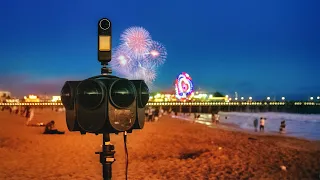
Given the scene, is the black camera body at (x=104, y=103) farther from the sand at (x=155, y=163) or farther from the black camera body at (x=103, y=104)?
the sand at (x=155, y=163)

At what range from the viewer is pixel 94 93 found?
252cm

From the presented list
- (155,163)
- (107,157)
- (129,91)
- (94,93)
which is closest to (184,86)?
(155,163)

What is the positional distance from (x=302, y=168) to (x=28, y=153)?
863 centimetres

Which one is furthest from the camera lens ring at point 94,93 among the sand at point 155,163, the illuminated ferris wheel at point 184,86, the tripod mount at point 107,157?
the illuminated ferris wheel at point 184,86

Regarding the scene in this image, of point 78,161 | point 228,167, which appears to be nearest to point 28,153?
point 78,161

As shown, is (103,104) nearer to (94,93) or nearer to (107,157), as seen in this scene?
(94,93)

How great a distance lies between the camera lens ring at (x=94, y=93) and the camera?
2.53 metres

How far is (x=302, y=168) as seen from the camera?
10102 millimetres

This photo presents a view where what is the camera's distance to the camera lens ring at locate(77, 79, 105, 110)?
2527 mm

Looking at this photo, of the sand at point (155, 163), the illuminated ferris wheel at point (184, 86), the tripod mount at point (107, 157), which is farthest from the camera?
the illuminated ferris wheel at point (184, 86)

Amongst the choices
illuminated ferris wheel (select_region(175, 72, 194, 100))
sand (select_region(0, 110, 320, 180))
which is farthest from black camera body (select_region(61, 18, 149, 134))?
illuminated ferris wheel (select_region(175, 72, 194, 100))

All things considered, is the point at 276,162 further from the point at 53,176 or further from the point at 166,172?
the point at 53,176

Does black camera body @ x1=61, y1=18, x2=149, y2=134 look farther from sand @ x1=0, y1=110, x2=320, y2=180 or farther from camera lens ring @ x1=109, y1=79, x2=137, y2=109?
sand @ x1=0, y1=110, x2=320, y2=180

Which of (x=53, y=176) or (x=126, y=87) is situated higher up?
(x=126, y=87)
